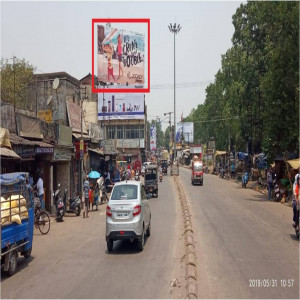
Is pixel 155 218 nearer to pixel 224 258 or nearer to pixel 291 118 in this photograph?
pixel 224 258

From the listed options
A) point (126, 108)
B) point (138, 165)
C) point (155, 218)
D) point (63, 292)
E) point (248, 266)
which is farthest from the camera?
point (126, 108)

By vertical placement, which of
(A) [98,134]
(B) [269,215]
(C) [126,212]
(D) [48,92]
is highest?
(D) [48,92]

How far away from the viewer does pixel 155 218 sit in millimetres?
19281

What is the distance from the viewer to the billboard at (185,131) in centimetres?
11106

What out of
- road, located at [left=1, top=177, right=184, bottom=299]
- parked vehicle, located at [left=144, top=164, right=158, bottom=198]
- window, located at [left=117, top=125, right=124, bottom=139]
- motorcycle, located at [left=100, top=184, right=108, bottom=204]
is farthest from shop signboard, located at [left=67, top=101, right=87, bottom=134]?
window, located at [left=117, top=125, right=124, bottom=139]

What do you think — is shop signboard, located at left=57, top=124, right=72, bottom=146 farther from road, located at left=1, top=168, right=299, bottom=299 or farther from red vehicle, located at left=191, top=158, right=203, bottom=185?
red vehicle, located at left=191, top=158, right=203, bottom=185

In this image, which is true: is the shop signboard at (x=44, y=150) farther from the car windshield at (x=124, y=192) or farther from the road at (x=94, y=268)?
the car windshield at (x=124, y=192)

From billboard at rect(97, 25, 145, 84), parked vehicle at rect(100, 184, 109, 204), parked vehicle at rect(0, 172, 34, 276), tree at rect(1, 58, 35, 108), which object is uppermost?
billboard at rect(97, 25, 145, 84)

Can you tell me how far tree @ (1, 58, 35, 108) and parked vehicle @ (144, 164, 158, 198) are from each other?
10.9 metres

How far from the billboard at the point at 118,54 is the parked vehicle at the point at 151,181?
79.7 ft

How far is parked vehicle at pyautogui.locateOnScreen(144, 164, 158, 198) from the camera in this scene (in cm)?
3042

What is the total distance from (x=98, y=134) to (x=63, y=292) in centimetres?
2950

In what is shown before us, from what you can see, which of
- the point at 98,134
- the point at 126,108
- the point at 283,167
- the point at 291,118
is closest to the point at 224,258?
the point at 291,118

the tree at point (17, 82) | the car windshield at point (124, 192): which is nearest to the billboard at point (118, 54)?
the tree at point (17, 82)
